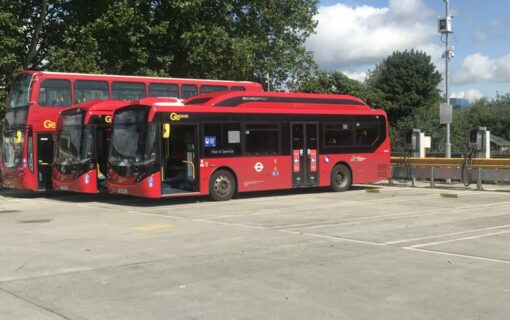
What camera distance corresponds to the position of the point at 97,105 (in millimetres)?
18938

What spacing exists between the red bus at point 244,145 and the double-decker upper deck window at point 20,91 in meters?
4.05

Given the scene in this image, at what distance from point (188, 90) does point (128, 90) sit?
7.55ft

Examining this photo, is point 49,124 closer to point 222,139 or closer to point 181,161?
point 181,161

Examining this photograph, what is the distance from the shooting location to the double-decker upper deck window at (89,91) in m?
20.4

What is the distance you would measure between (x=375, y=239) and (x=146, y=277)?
4.50 m

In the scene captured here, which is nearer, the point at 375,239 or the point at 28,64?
the point at 375,239

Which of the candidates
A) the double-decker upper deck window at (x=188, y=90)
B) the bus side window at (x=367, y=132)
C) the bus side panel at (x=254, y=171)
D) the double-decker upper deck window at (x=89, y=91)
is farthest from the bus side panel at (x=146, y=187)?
the bus side window at (x=367, y=132)

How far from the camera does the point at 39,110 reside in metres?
20.0

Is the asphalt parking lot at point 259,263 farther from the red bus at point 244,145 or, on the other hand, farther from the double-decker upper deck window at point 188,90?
the double-decker upper deck window at point 188,90

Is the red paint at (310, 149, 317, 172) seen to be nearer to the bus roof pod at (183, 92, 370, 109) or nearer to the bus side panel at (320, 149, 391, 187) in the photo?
the bus side panel at (320, 149, 391, 187)

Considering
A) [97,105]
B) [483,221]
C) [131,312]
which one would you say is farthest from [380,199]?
[131,312]

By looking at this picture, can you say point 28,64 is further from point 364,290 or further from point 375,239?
point 364,290

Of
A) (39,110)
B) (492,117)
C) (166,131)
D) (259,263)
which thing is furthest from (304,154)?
(492,117)

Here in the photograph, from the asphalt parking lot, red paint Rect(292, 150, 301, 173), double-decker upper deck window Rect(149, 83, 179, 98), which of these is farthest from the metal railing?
double-decker upper deck window Rect(149, 83, 179, 98)
